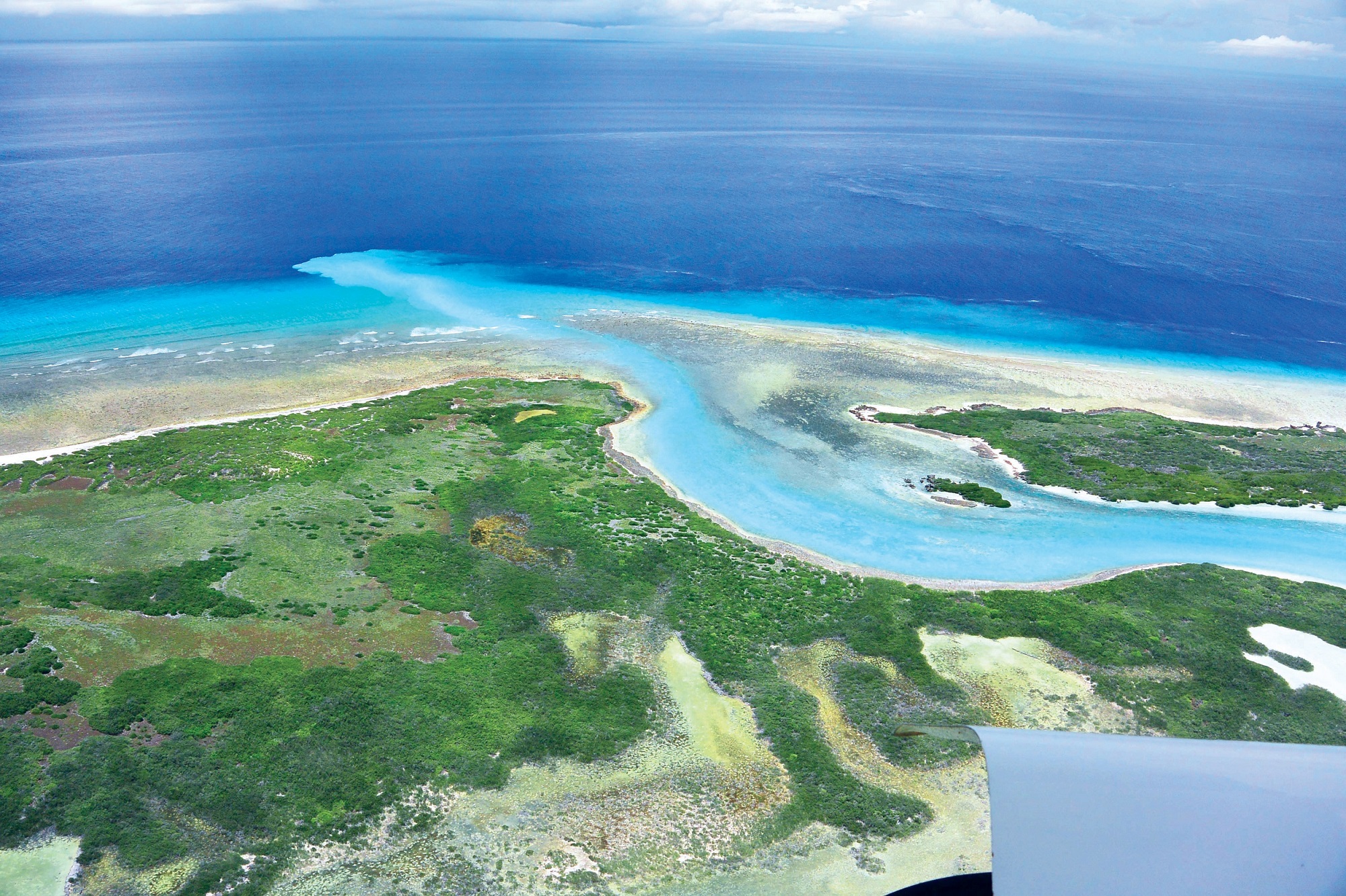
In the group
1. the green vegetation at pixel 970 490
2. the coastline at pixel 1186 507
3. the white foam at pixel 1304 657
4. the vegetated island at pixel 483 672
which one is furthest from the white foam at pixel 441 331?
the white foam at pixel 1304 657

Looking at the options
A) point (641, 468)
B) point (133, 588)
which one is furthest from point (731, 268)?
point (133, 588)

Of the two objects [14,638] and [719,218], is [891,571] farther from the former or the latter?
[719,218]

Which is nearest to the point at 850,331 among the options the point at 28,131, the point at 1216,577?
the point at 1216,577

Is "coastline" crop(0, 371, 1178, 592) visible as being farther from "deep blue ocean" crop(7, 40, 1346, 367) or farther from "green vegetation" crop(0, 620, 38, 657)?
"deep blue ocean" crop(7, 40, 1346, 367)

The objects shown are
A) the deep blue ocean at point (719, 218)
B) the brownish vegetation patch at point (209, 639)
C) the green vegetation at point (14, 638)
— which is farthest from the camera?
the deep blue ocean at point (719, 218)

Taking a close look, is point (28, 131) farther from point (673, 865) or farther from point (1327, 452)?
point (1327, 452)

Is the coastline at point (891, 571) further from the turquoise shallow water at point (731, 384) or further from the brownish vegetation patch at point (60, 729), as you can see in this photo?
the brownish vegetation patch at point (60, 729)

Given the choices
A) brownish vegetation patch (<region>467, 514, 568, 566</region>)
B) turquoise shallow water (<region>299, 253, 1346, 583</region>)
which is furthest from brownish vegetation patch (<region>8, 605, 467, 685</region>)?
turquoise shallow water (<region>299, 253, 1346, 583</region>)
